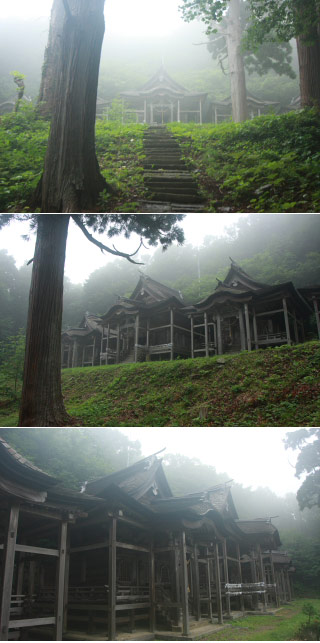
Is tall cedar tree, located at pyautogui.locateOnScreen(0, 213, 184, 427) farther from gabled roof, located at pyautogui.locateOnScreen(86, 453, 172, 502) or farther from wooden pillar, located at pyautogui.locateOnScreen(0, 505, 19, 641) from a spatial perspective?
gabled roof, located at pyautogui.locateOnScreen(86, 453, 172, 502)

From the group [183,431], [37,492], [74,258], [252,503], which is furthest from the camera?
[252,503]

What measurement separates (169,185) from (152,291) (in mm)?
1327

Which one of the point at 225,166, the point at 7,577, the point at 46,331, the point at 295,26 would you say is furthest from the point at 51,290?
the point at 295,26

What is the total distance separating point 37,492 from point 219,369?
7.91 feet

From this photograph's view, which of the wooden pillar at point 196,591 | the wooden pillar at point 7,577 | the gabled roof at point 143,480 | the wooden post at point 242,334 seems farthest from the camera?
the gabled roof at point 143,480

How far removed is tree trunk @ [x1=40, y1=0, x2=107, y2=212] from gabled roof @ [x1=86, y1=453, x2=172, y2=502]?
3.84 m

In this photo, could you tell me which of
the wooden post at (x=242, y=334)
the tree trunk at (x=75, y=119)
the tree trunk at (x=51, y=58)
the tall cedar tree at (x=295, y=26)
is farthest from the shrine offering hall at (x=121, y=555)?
the tall cedar tree at (x=295, y=26)

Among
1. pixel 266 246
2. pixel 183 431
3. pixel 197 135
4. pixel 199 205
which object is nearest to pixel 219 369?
pixel 183 431

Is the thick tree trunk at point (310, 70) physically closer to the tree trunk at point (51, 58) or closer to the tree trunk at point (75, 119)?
the tree trunk at point (75, 119)

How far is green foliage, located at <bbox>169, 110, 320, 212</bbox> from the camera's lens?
4.18 meters

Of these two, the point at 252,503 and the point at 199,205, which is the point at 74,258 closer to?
the point at 199,205

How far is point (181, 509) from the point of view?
561cm

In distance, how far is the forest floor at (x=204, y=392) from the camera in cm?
407

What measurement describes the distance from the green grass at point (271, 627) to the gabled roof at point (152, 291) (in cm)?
430
